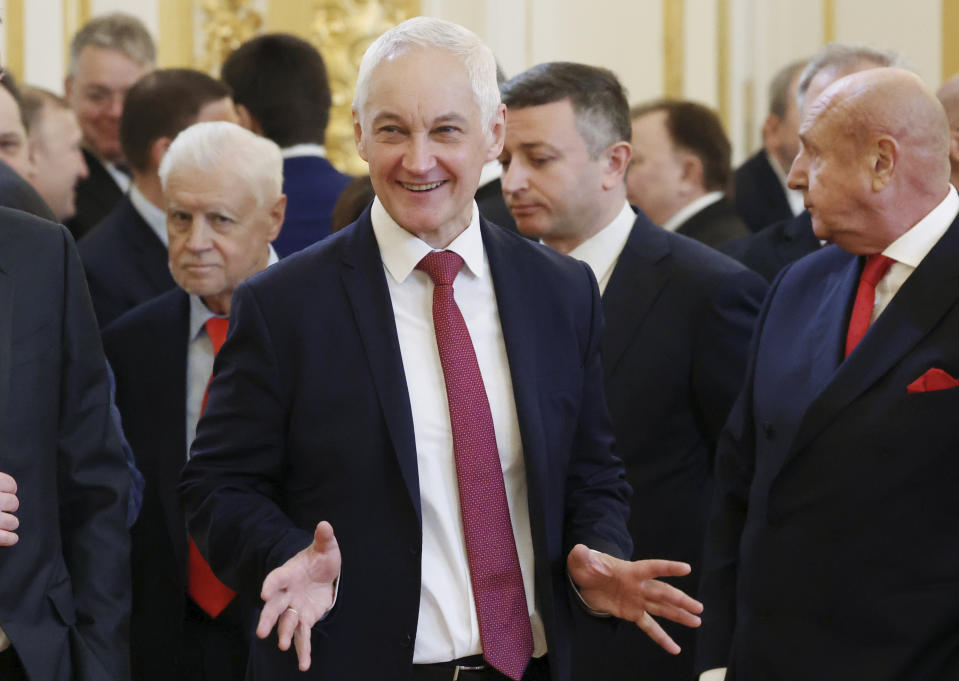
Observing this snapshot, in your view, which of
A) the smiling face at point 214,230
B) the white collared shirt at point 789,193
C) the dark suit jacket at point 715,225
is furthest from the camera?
the white collared shirt at point 789,193

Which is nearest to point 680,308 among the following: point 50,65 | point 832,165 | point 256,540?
point 832,165

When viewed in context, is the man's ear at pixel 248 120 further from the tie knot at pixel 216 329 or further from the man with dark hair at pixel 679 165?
the man with dark hair at pixel 679 165

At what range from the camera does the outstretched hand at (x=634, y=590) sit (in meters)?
2.23

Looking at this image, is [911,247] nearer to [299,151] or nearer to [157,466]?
[157,466]

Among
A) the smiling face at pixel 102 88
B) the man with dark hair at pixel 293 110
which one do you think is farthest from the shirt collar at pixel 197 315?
the smiling face at pixel 102 88

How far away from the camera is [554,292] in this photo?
98.7 inches

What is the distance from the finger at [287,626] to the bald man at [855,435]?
3.71 feet

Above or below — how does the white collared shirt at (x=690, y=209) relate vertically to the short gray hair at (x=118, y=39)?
below

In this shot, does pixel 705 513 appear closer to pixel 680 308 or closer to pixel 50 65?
pixel 680 308

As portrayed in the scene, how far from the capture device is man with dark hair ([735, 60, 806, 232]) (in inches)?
204

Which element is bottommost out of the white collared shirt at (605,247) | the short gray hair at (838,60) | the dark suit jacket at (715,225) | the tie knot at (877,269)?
the dark suit jacket at (715,225)

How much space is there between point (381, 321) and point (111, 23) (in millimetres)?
3764

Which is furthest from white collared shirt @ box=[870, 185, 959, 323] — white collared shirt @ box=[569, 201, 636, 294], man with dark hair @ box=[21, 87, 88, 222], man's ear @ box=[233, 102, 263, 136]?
man with dark hair @ box=[21, 87, 88, 222]

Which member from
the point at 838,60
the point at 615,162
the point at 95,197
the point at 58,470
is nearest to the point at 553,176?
the point at 615,162
